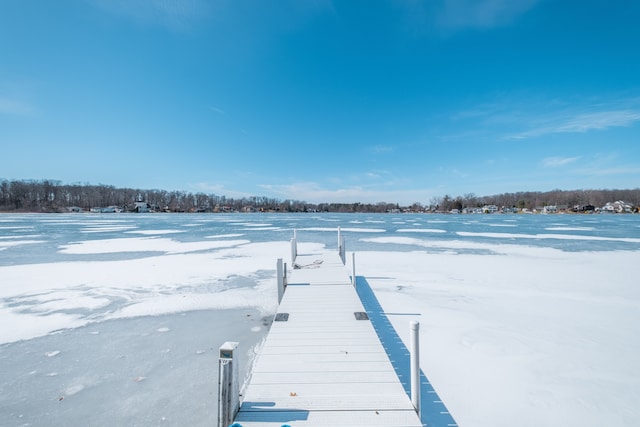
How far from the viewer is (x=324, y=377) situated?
2830 mm

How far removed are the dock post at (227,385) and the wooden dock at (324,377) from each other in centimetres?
14

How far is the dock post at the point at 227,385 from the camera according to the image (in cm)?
220

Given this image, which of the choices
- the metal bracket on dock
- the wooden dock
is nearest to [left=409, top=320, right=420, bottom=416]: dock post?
the wooden dock

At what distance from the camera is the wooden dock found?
2299mm

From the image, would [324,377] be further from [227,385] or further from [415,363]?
[227,385]

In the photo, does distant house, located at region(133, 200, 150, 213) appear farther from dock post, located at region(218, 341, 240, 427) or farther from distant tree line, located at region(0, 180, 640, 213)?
dock post, located at region(218, 341, 240, 427)

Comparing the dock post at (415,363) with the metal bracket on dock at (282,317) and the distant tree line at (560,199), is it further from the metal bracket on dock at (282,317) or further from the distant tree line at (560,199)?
the distant tree line at (560,199)

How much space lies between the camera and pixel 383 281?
788cm

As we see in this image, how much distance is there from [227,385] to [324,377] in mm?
1015

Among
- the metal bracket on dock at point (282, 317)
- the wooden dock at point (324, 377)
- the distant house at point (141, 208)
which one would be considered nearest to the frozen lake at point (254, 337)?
the metal bracket on dock at point (282, 317)

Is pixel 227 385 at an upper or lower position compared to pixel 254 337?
upper

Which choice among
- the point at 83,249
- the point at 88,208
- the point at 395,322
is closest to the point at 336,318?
the point at 395,322

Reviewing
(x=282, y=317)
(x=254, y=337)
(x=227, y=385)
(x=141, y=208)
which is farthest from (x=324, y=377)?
(x=141, y=208)

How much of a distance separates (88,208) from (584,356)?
11585 centimetres
